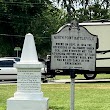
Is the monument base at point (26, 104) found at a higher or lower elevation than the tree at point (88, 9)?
lower

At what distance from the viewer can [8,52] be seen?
55438 millimetres

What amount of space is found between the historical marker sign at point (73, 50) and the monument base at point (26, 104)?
5.54ft

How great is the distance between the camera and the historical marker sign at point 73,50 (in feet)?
34.7

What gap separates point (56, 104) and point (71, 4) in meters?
50.5

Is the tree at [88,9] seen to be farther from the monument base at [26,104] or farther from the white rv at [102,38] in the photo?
the monument base at [26,104]

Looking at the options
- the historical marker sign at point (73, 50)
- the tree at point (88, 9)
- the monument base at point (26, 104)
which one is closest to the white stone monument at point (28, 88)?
the monument base at point (26, 104)

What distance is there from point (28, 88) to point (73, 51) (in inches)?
86.8

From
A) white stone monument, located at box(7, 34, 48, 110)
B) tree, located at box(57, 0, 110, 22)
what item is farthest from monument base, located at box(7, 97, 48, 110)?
tree, located at box(57, 0, 110, 22)

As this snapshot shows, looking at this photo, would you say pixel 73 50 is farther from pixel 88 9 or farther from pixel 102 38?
pixel 88 9

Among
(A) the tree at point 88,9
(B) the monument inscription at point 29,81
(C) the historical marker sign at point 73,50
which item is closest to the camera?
(C) the historical marker sign at point 73,50

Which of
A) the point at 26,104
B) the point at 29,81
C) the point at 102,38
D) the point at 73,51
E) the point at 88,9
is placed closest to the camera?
the point at 73,51

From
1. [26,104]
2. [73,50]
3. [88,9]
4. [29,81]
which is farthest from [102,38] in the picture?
[88,9]

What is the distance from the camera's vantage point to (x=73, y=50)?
34.8ft

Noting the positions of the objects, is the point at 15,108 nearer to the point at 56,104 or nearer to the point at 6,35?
the point at 56,104
